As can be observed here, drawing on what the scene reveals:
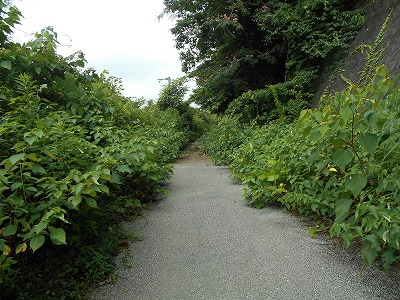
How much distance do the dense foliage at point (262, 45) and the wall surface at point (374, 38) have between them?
256 mm

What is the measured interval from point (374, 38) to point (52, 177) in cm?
739

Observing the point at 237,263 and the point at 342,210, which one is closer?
the point at 342,210

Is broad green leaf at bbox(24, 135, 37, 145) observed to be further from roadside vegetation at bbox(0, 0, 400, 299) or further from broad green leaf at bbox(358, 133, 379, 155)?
broad green leaf at bbox(358, 133, 379, 155)

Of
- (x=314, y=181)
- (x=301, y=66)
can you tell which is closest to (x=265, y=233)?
(x=314, y=181)

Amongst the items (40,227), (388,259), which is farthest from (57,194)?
(388,259)

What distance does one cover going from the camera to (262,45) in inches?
392

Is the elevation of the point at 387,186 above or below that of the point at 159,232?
above


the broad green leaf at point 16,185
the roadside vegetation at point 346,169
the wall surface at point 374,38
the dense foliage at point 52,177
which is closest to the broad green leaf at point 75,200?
the dense foliage at point 52,177

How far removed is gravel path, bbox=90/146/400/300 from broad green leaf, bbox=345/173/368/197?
0.74 metres

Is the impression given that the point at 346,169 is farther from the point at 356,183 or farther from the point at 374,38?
the point at 374,38

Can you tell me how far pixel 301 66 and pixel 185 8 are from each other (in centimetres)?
435

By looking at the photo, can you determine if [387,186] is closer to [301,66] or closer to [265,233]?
[265,233]

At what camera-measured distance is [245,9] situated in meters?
8.77

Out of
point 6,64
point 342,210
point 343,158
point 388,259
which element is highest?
point 6,64
